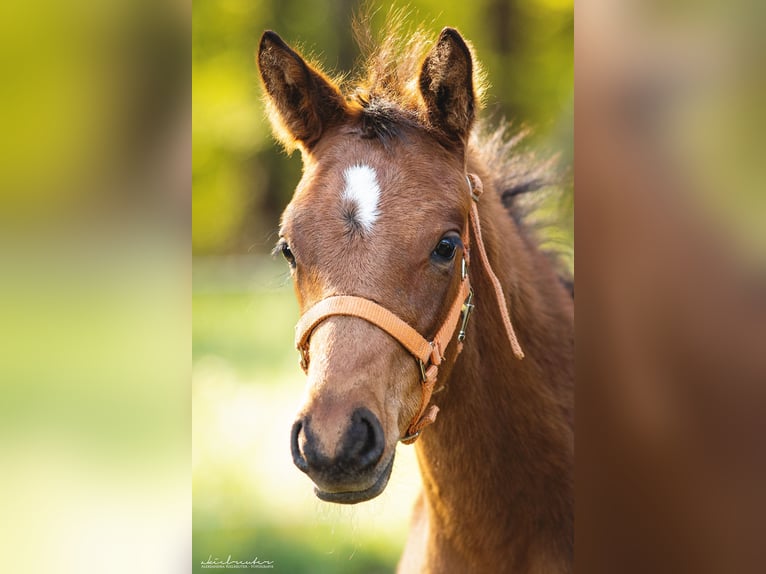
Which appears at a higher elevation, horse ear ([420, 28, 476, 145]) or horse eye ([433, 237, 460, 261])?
horse ear ([420, 28, 476, 145])

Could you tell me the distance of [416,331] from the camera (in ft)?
7.15

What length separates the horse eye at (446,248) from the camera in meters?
2.24

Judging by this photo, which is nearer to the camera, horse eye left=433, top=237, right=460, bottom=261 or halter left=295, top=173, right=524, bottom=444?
halter left=295, top=173, right=524, bottom=444

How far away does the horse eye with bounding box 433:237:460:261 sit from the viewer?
224 cm

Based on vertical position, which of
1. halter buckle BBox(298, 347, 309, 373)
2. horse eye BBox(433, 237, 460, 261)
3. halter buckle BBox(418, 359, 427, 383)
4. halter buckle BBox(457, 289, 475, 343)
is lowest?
halter buckle BBox(418, 359, 427, 383)

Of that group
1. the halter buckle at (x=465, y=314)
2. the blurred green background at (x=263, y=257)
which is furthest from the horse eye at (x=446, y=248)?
the blurred green background at (x=263, y=257)
